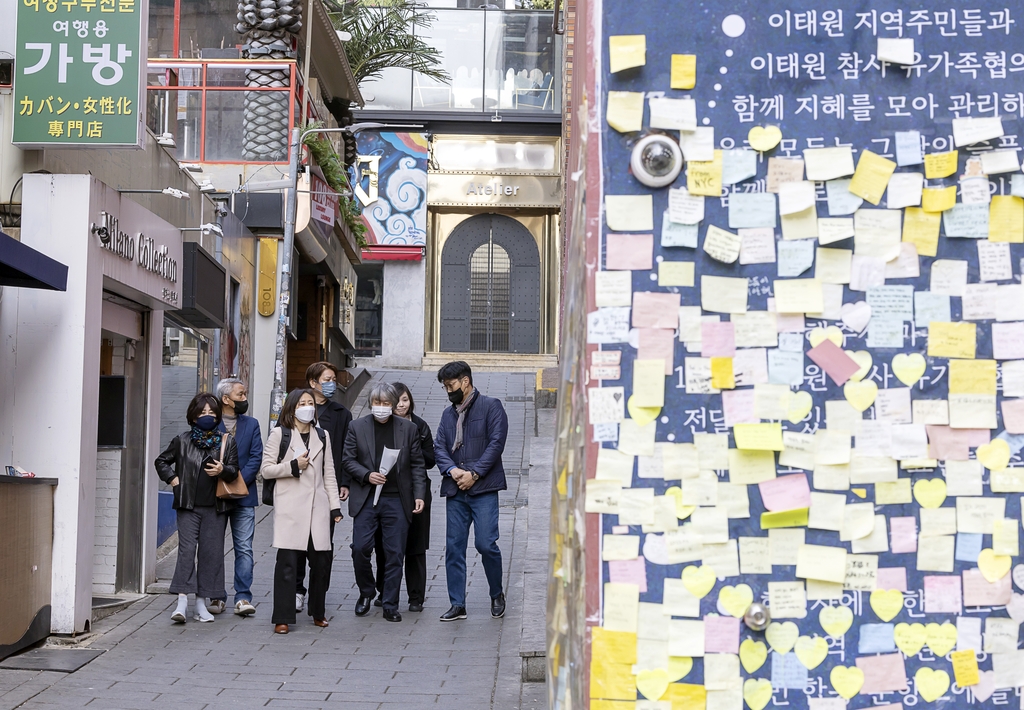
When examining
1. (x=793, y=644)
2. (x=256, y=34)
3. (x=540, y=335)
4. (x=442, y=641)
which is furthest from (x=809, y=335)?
(x=540, y=335)

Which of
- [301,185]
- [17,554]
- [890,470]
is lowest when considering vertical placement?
[17,554]

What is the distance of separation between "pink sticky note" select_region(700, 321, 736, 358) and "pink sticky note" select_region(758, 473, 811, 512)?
0.36 meters

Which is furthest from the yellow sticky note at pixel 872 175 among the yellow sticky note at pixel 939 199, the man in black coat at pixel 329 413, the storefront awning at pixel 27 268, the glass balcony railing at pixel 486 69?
the glass balcony railing at pixel 486 69

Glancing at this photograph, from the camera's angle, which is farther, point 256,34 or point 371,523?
point 256,34

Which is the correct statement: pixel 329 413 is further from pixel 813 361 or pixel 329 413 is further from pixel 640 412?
pixel 813 361

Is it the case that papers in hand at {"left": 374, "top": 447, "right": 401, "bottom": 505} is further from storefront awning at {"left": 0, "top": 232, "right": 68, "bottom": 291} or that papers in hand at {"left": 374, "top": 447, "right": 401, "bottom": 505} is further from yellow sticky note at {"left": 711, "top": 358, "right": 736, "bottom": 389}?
yellow sticky note at {"left": 711, "top": 358, "right": 736, "bottom": 389}

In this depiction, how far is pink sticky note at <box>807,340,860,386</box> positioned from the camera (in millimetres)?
3297

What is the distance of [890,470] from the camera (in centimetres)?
332

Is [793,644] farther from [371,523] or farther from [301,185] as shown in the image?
[301,185]

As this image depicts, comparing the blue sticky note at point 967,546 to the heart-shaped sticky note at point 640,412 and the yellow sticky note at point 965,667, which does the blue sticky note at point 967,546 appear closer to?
the yellow sticky note at point 965,667

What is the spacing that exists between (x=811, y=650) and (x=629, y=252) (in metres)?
1.18

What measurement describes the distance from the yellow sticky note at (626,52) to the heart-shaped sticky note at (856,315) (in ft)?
2.80

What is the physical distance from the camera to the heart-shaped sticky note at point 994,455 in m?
3.34

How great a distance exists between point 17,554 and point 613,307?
5.37 metres
